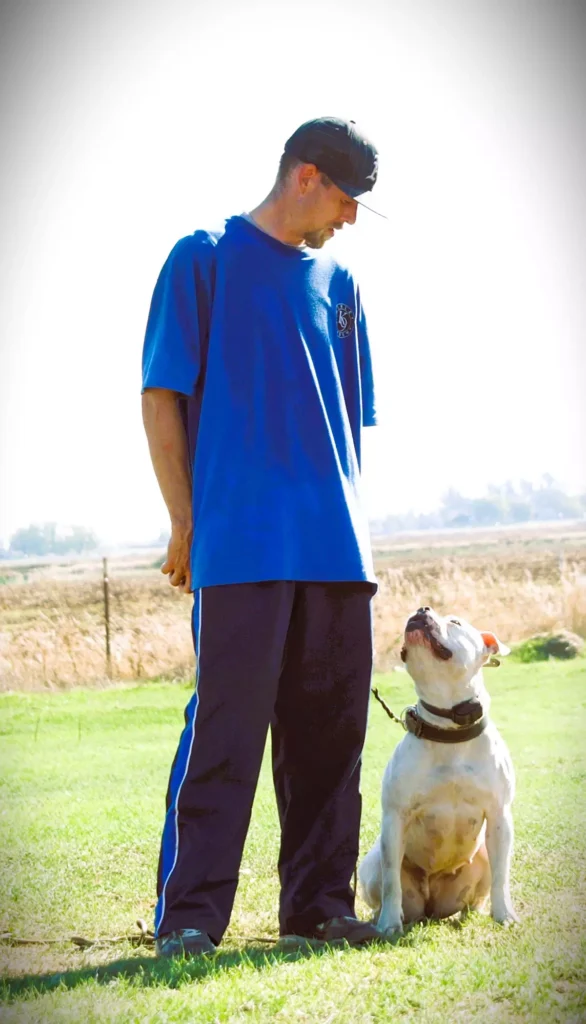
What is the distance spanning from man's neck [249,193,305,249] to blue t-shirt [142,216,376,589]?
4cm

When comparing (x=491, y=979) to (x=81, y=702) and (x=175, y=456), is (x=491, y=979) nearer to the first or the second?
(x=175, y=456)

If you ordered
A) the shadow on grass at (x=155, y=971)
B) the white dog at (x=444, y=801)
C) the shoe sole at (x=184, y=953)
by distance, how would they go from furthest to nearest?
the white dog at (x=444, y=801), the shoe sole at (x=184, y=953), the shadow on grass at (x=155, y=971)

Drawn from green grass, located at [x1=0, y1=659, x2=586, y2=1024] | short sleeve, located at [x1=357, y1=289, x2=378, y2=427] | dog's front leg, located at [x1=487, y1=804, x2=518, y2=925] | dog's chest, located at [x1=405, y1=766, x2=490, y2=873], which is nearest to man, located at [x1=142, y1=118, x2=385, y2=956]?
short sleeve, located at [x1=357, y1=289, x2=378, y2=427]

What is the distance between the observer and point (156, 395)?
310 cm

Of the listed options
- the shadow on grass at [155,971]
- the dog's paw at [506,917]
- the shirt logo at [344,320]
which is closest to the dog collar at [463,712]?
the dog's paw at [506,917]

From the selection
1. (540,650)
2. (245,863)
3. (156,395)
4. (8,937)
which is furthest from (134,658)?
(156,395)

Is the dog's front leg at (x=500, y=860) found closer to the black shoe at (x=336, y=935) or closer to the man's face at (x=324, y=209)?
the black shoe at (x=336, y=935)

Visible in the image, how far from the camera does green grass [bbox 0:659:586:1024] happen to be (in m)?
2.62

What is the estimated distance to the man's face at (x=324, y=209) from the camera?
3.19 meters

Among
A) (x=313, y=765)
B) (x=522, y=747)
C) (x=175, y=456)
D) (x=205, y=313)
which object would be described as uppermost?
(x=205, y=313)

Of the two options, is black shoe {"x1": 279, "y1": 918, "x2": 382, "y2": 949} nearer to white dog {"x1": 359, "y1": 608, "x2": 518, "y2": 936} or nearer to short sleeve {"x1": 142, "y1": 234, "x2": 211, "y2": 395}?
white dog {"x1": 359, "y1": 608, "x2": 518, "y2": 936}

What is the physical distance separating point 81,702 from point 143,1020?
21.9ft

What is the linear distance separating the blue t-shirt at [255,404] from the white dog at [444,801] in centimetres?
66

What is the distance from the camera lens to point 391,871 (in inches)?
141
